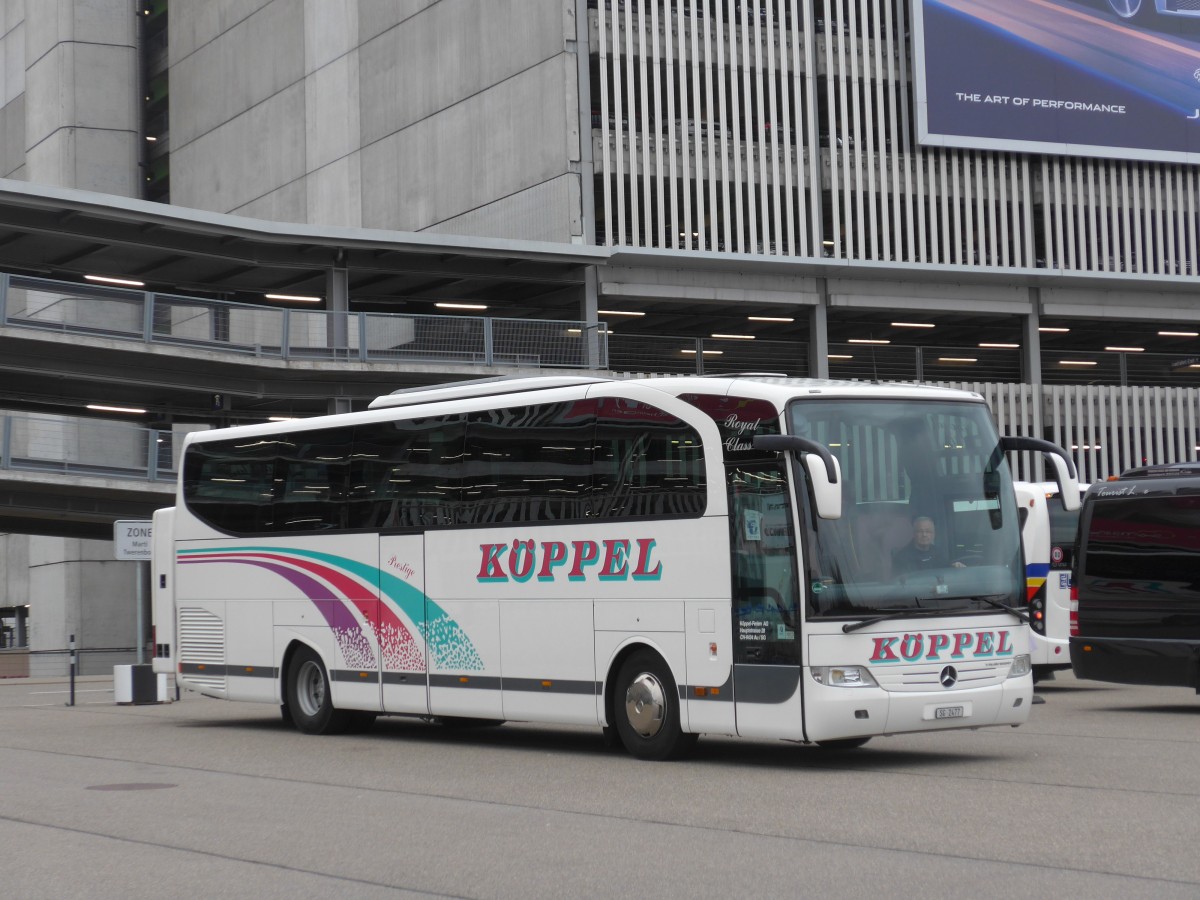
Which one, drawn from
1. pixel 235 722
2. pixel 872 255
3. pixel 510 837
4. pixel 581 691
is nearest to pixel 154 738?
pixel 235 722

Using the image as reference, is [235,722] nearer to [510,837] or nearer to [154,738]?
[154,738]

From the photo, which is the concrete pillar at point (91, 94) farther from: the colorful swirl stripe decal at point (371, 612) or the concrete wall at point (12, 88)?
the colorful swirl stripe decal at point (371, 612)

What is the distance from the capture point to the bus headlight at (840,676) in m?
14.2

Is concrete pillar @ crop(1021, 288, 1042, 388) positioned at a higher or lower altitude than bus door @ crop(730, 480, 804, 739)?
higher

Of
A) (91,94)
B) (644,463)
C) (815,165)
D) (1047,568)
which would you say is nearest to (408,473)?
(644,463)

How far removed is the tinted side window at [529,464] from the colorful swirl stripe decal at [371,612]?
1284mm

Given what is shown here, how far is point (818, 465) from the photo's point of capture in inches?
538

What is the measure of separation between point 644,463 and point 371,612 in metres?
4.68

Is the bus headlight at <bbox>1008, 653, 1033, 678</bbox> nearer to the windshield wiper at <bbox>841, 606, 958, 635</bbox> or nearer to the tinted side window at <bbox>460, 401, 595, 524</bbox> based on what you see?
the windshield wiper at <bbox>841, 606, 958, 635</bbox>

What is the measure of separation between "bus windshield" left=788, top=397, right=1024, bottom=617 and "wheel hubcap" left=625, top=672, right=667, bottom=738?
2.04 m

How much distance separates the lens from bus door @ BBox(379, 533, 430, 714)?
722 inches

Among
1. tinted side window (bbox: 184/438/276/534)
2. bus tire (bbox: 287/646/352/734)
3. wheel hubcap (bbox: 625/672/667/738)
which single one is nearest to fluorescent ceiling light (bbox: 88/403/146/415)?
tinted side window (bbox: 184/438/276/534)

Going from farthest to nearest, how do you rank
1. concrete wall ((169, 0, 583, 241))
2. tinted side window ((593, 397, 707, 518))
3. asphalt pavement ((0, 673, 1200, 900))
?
concrete wall ((169, 0, 583, 241)) < tinted side window ((593, 397, 707, 518)) < asphalt pavement ((0, 673, 1200, 900))

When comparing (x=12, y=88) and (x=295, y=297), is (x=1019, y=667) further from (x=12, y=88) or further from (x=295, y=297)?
(x=12, y=88)
